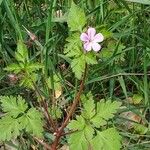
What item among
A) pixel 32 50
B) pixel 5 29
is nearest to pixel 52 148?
pixel 32 50

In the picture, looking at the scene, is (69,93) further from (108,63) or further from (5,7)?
(5,7)

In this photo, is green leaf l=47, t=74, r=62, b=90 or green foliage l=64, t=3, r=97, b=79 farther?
green leaf l=47, t=74, r=62, b=90

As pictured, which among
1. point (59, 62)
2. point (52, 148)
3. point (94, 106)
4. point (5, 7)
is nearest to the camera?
point (94, 106)

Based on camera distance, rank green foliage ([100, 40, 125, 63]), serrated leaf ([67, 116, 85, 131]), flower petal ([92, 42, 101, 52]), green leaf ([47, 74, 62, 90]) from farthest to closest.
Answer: green leaf ([47, 74, 62, 90]) → green foliage ([100, 40, 125, 63]) → serrated leaf ([67, 116, 85, 131]) → flower petal ([92, 42, 101, 52])

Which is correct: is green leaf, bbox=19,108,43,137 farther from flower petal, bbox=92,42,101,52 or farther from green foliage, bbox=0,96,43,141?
flower petal, bbox=92,42,101,52

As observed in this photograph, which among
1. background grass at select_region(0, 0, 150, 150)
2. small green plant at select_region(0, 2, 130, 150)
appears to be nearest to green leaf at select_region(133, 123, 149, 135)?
background grass at select_region(0, 0, 150, 150)

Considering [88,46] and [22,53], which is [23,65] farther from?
[88,46]
